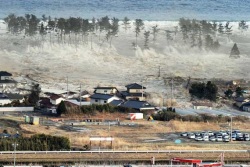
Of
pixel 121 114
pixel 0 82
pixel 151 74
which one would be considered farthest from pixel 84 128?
pixel 151 74

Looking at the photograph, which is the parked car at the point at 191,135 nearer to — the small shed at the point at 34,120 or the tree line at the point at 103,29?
the small shed at the point at 34,120

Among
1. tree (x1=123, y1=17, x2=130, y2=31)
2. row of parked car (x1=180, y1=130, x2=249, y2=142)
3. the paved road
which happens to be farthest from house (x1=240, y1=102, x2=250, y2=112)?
tree (x1=123, y1=17, x2=130, y2=31)

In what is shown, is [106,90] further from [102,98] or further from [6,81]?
[6,81]

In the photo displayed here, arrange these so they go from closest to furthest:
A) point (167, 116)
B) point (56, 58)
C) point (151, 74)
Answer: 1. point (167, 116)
2. point (151, 74)
3. point (56, 58)

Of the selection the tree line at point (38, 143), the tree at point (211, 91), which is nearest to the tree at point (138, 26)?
the tree at point (211, 91)

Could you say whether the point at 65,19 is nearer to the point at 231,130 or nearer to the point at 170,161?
the point at 231,130

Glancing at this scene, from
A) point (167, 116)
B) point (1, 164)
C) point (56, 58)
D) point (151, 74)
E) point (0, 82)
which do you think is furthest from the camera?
point (56, 58)
